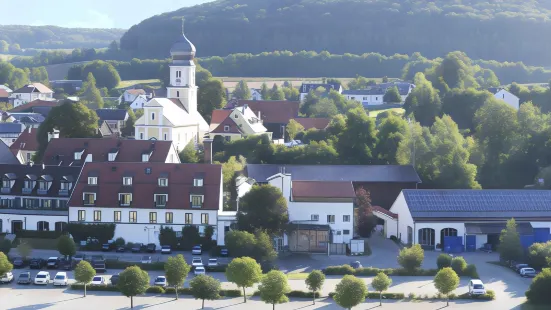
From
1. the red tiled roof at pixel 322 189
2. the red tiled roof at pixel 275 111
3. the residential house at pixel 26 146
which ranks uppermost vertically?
the red tiled roof at pixel 275 111

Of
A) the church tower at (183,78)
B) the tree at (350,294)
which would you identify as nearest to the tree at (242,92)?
the church tower at (183,78)

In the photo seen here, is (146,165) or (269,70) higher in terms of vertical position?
(269,70)

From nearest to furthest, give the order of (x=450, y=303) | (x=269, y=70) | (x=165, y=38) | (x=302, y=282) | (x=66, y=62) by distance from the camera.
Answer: (x=450, y=303) → (x=302, y=282) → (x=269, y=70) → (x=66, y=62) → (x=165, y=38)

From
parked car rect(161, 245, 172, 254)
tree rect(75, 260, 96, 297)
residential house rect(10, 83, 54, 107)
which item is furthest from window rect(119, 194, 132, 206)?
residential house rect(10, 83, 54, 107)

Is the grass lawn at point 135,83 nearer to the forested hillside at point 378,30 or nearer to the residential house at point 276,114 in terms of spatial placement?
the forested hillside at point 378,30

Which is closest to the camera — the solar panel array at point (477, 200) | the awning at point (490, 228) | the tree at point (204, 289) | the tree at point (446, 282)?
the tree at point (204, 289)

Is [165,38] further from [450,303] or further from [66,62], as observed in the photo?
[450,303]

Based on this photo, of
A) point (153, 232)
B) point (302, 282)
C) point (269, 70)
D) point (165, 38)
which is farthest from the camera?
point (165, 38)

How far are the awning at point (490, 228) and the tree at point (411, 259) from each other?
6.26 metres

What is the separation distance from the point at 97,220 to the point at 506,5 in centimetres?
15118

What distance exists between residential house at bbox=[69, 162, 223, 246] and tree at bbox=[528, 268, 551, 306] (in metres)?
15.1

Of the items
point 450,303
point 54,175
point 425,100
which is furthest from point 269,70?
point 450,303

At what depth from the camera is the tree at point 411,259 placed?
144ft

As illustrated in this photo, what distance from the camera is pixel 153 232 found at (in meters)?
48.2
